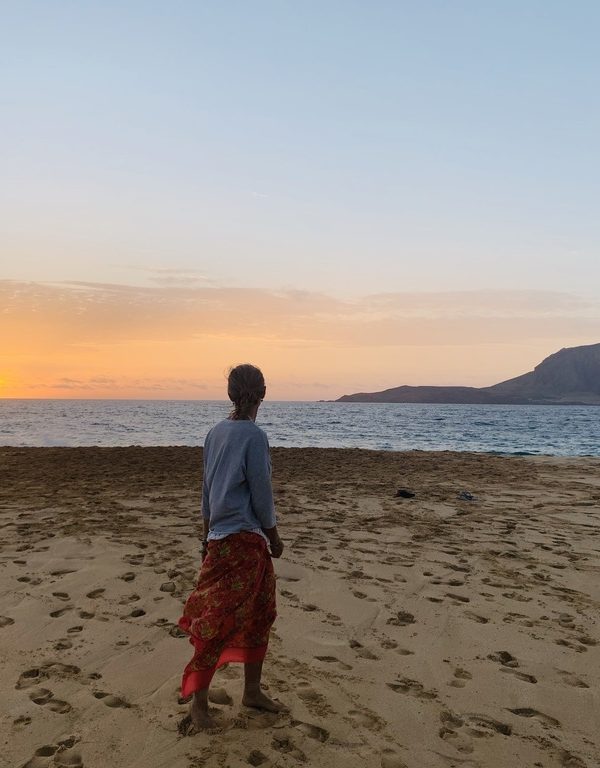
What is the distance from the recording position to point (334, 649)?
13.3 feet

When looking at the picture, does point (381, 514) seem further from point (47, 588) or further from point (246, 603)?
point (246, 603)

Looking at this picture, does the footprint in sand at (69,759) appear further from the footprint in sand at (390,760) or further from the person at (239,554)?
the footprint in sand at (390,760)

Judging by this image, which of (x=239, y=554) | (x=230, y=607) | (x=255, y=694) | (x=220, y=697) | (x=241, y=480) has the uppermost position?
(x=241, y=480)

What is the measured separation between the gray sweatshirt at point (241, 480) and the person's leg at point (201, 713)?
0.82 meters

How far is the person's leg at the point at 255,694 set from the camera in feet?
10.6

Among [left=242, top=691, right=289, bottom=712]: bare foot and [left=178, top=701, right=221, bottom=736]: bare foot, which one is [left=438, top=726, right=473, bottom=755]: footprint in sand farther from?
[left=178, top=701, right=221, bottom=736]: bare foot

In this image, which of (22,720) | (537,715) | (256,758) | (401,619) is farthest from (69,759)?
(401,619)

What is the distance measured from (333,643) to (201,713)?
1.32 m

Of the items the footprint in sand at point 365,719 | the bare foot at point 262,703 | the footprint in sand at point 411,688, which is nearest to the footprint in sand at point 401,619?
the footprint in sand at point 411,688

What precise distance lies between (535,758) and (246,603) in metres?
1.64

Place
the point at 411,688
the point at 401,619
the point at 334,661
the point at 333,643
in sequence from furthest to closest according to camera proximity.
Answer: the point at 401,619 → the point at 333,643 → the point at 334,661 → the point at 411,688

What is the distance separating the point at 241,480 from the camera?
3.21 m

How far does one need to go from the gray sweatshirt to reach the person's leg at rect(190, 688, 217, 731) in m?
0.82

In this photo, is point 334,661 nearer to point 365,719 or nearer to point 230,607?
point 365,719
